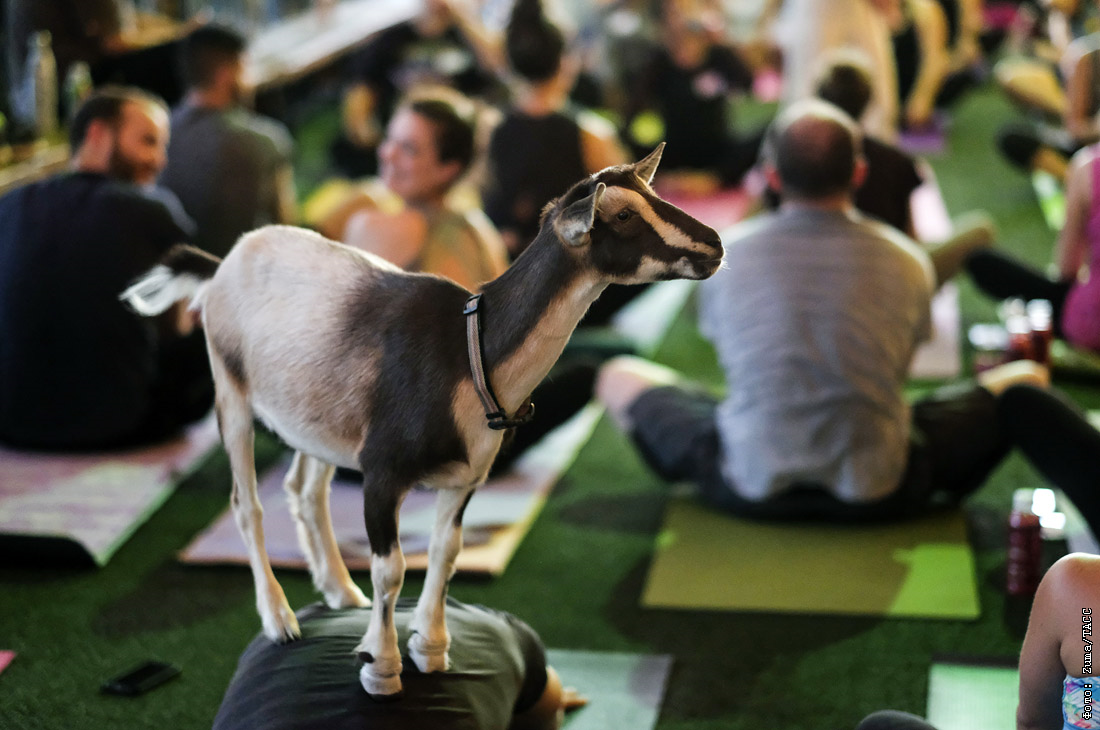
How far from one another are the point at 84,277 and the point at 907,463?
7.97ft

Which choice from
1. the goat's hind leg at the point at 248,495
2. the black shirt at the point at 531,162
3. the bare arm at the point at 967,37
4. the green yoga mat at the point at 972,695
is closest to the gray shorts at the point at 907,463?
the green yoga mat at the point at 972,695

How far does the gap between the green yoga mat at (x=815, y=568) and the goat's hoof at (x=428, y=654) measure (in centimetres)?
120

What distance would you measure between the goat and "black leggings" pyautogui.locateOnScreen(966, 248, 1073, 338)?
336 cm

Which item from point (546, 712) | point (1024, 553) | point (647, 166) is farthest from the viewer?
point (1024, 553)

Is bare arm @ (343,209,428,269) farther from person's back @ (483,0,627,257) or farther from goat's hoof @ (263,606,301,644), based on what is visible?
goat's hoof @ (263,606,301,644)

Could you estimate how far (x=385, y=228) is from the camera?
3547mm

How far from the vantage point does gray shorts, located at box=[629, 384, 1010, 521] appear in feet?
A: 11.3

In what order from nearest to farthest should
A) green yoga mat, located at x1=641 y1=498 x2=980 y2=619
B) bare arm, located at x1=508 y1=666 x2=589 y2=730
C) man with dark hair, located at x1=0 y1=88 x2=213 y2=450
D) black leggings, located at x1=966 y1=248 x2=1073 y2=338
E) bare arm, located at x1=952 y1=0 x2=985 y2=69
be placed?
bare arm, located at x1=508 y1=666 x2=589 y2=730 < green yoga mat, located at x1=641 y1=498 x2=980 y2=619 < man with dark hair, located at x1=0 y1=88 x2=213 y2=450 < black leggings, located at x1=966 y1=248 x2=1073 y2=338 < bare arm, located at x1=952 y1=0 x2=985 y2=69

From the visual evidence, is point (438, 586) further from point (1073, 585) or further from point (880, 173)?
point (880, 173)

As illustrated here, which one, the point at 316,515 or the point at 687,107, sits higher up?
the point at 316,515

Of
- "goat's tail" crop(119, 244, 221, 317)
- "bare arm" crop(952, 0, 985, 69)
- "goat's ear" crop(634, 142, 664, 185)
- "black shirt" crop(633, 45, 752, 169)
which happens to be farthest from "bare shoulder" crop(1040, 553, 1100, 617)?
"bare arm" crop(952, 0, 985, 69)

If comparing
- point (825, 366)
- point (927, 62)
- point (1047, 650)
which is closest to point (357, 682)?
point (1047, 650)

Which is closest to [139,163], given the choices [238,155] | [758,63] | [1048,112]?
[238,155]

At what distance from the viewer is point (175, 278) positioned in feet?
7.02
